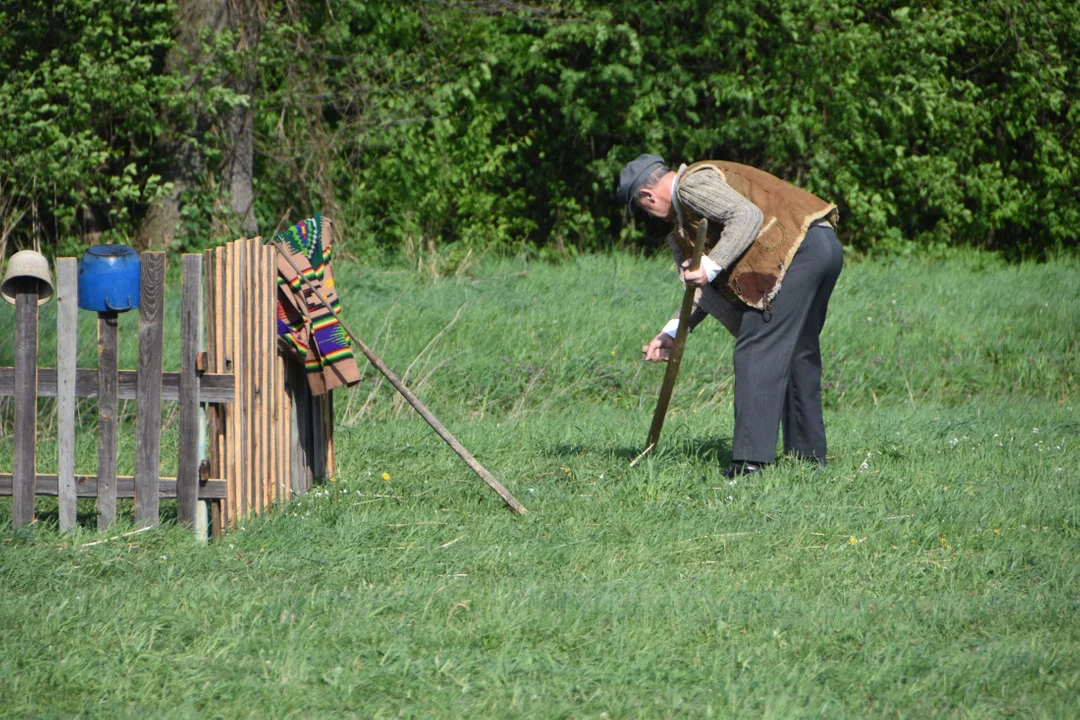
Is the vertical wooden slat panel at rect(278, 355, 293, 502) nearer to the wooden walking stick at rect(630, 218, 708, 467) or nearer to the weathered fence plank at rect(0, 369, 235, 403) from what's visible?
the weathered fence plank at rect(0, 369, 235, 403)

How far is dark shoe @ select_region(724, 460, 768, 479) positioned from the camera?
5.13m

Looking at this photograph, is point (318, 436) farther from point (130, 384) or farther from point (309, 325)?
point (130, 384)

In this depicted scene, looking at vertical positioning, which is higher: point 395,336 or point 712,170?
point 712,170

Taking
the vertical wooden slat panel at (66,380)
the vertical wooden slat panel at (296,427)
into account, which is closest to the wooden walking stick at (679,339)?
the vertical wooden slat panel at (296,427)

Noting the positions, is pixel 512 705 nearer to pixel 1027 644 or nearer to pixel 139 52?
pixel 1027 644

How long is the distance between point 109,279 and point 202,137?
22.2ft

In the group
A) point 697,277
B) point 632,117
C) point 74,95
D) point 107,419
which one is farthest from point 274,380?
point 632,117

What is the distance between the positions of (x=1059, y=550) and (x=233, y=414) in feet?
10.5

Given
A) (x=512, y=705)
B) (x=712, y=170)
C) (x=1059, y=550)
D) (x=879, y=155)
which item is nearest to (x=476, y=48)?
(x=879, y=155)

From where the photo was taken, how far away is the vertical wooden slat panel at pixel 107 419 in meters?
4.46

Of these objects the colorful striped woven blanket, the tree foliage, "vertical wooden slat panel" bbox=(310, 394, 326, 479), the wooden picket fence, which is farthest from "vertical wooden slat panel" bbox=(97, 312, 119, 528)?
the tree foliage

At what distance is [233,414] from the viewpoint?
14.7 feet

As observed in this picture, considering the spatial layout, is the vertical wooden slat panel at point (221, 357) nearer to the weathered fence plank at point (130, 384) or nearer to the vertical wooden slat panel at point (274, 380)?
the weathered fence plank at point (130, 384)

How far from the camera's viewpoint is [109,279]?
4438 millimetres
